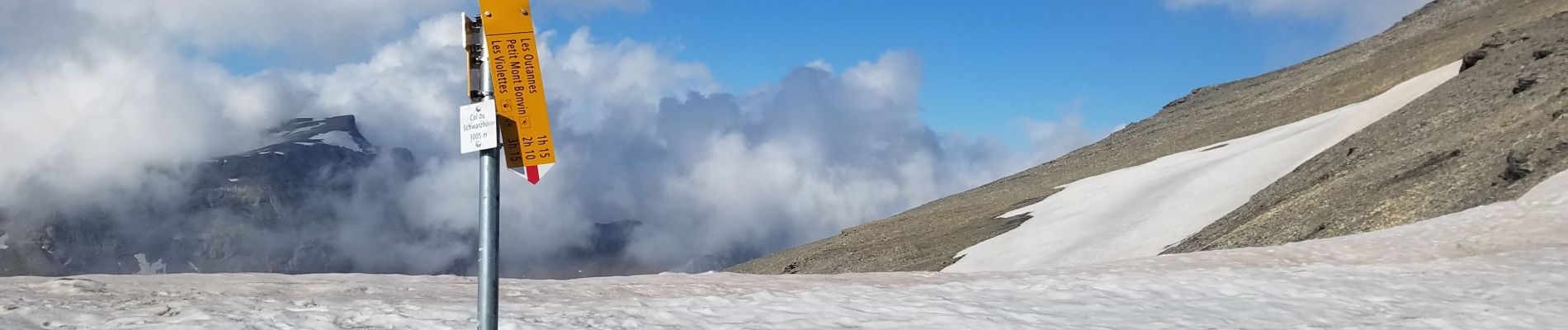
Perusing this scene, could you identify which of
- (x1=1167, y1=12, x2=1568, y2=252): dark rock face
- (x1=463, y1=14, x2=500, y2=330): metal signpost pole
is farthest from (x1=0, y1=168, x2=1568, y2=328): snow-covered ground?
(x1=1167, y1=12, x2=1568, y2=252): dark rock face

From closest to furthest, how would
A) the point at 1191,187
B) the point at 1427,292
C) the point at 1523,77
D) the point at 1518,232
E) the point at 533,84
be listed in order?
the point at 533,84
the point at 1427,292
the point at 1518,232
the point at 1523,77
the point at 1191,187

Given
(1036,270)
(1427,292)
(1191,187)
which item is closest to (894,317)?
(1036,270)

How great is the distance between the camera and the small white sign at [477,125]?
5336mm

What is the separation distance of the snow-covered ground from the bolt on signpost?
11.4 feet

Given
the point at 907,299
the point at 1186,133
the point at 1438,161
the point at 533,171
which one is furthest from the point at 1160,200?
the point at 533,171

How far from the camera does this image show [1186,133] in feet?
224

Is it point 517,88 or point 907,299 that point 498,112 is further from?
point 907,299

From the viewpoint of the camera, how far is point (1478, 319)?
10.5m

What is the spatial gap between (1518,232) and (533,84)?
17277mm

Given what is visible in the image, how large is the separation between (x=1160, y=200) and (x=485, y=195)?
38505 mm

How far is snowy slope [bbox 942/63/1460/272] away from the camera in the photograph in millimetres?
34438

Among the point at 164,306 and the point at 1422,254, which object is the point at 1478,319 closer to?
the point at 1422,254

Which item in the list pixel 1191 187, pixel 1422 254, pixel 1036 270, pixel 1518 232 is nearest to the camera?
pixel 1036 270

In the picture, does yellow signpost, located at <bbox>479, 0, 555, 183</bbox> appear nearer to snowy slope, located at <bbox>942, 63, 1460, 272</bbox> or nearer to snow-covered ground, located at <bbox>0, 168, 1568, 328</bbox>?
snow-covered ground, located at <bbox>0, 168, 1568, 328</bbox>
